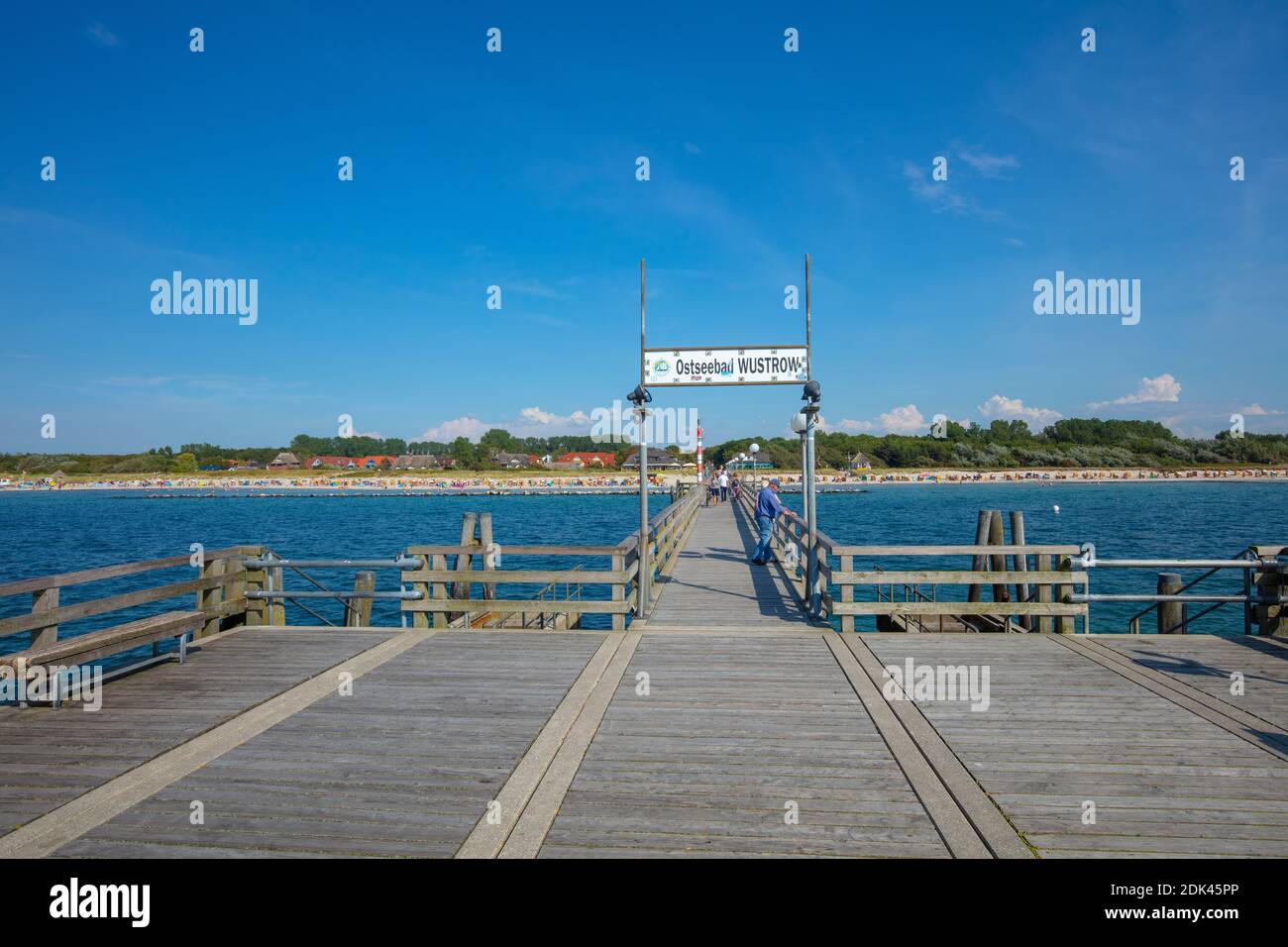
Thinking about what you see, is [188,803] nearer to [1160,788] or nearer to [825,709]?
[825,709]

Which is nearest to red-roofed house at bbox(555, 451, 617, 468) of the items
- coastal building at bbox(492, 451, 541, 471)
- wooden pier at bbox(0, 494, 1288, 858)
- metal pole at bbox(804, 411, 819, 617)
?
coastal building at bbox(492, 451, 541, 471)

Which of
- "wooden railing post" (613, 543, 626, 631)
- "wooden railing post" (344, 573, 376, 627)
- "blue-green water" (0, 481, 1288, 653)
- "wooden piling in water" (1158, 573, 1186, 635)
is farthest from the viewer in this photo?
"blue-green water" (0, 481, 1288, 653)

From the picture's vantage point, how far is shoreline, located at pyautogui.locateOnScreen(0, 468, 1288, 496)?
124000 mm

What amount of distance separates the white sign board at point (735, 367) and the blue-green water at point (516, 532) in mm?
13455

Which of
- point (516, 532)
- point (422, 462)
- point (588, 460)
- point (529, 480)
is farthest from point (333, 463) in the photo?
point (516, 532)

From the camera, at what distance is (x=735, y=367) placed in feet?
29.5

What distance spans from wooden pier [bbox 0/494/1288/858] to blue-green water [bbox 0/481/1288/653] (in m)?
13.1

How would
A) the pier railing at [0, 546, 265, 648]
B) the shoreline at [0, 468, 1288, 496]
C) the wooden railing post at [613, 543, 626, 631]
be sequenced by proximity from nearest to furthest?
1. the pier railing at [0, 546, 265, 648]
2. the wooden railing post at [613, 543, 626, 631]
3. the shoreline at [0, 468, 1288, 496]

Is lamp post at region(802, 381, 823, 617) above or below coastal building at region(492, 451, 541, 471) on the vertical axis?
below

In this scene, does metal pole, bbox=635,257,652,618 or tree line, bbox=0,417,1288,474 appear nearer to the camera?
metal pole, bbox=635,257,652,618

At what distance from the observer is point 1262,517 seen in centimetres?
5919

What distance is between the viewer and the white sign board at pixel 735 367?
8.94 metres

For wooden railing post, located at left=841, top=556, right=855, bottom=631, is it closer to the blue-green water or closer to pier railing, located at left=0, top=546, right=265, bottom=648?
pier railing, located at left=0, top=546, right=265, bottom=648
